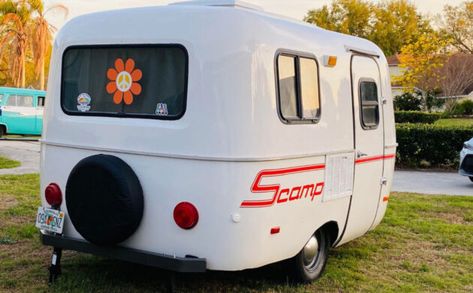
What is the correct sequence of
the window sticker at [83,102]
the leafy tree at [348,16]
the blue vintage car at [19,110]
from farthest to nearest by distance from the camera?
the leafy tree at [348,16]
the blue vintage car at [19,110]
the window sticker at [83,102]

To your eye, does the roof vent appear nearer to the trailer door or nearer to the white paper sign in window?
the trailer door

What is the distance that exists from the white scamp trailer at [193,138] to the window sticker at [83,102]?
2 cm

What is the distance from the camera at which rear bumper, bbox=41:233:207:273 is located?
4336mm

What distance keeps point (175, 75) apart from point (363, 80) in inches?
88.8

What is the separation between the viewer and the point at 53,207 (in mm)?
5105

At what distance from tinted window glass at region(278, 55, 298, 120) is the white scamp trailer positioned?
0.01 m

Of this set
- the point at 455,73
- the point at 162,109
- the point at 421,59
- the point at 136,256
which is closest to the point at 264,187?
the point at 162,109

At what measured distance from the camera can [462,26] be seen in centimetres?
4400

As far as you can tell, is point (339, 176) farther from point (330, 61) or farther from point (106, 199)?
point (106, 199)

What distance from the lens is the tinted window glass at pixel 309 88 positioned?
16.1 feet

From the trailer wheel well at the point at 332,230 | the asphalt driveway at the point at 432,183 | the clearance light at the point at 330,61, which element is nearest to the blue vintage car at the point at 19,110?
the asphalt driveway at the point at 432,183

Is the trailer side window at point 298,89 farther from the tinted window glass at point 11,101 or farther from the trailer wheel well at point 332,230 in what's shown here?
the tinted window glass at point 11,101

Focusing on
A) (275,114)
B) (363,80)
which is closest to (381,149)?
(363,80)

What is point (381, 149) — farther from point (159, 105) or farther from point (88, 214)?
point (88, 214)
